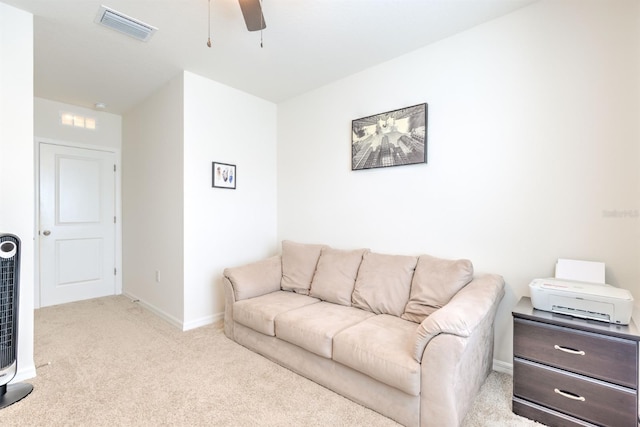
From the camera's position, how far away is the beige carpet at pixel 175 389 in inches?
70.6

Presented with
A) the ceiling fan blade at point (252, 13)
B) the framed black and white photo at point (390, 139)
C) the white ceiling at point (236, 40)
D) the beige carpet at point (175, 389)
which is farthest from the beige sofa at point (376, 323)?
the ceiling fan blade at point (252, 13)

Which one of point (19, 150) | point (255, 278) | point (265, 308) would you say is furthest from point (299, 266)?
point (19, 150)

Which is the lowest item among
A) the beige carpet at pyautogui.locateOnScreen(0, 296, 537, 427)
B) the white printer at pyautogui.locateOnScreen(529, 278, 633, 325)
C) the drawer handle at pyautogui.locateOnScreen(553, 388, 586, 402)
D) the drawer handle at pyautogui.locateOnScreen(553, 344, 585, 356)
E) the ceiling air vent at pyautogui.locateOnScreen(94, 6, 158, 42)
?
the beige carpet at pyautogui.locateOnScreen(0, 296, 537, 427)

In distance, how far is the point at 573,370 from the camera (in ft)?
5.39

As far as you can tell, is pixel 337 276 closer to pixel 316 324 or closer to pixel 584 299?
pixel 316 324

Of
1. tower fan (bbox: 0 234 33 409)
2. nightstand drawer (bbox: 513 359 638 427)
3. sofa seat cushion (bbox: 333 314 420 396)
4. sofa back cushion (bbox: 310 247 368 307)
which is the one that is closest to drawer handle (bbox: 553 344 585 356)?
nightstand drawer (bbox: 513 359 638 427)

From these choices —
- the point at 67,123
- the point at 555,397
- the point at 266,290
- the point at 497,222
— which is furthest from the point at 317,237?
the point at 67,123

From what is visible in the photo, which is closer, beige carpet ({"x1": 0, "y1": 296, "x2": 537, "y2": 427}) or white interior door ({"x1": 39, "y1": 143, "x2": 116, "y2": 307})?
beige carpet ({"x1": 0, "y1": 296, "x2": 537, "y2": 427})

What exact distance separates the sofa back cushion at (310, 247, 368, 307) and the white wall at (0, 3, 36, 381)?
7.10 feet

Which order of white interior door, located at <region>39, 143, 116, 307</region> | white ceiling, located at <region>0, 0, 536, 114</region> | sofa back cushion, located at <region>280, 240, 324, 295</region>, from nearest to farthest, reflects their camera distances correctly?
white ceiling, located at <region>0, 0, 536, 114</region>
sofa back cushion, located at <region>280, 240, 324, 295</region>
white interior door, located at <region>39, 143, 116, 307</region>

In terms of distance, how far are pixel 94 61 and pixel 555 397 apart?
172 inches

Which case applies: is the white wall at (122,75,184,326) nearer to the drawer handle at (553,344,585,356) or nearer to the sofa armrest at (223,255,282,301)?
the sofa armrest at (223,255,282,301)

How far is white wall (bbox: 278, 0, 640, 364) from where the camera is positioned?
189cm

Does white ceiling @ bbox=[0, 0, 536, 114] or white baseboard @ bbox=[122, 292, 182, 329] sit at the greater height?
white ceiling @ bbox=[0, 0, 536, 114]
